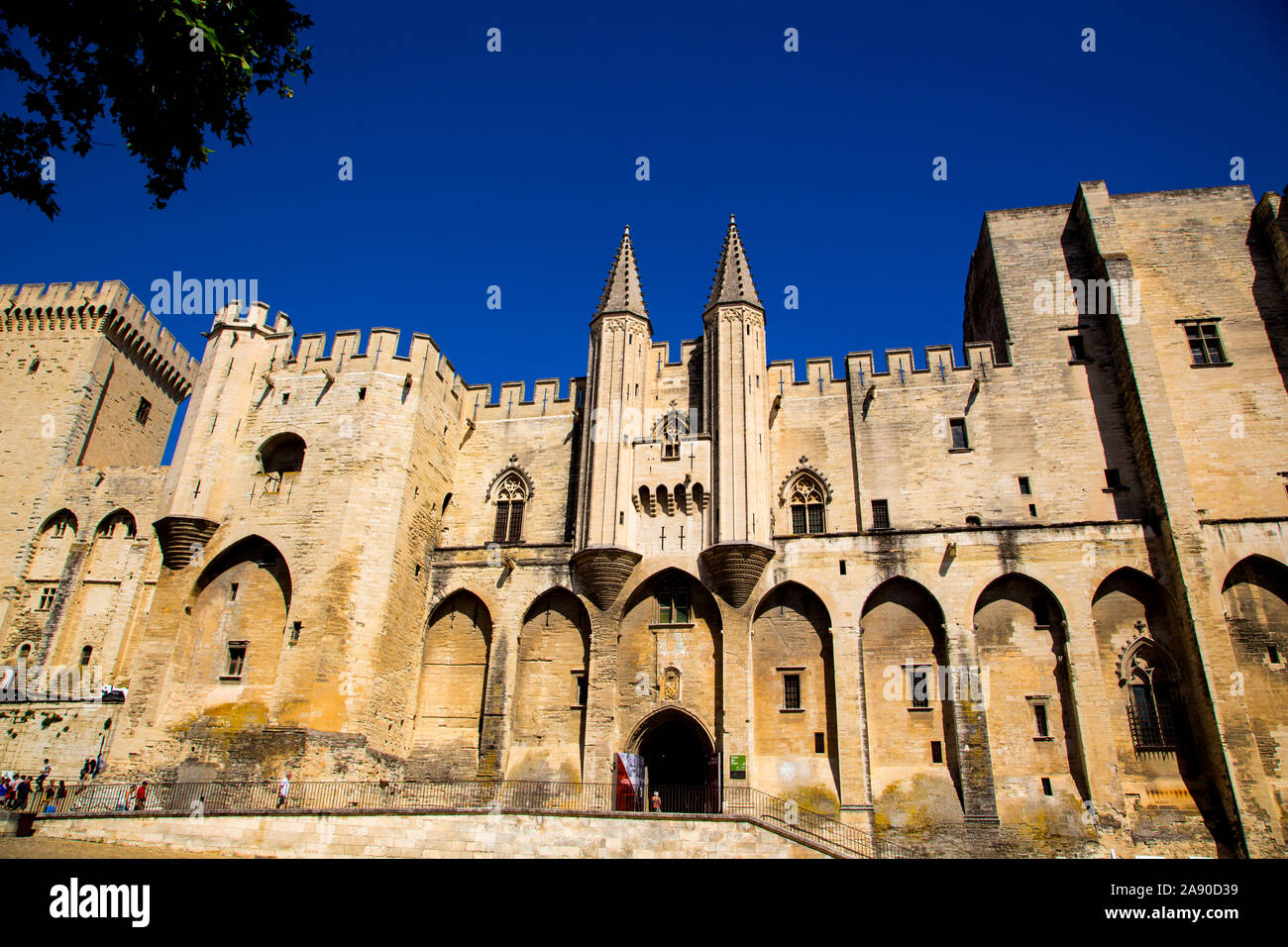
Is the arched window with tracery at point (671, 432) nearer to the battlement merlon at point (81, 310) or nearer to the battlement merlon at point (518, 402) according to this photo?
the battlement merlon at point (518, 402)

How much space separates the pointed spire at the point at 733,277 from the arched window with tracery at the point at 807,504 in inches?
233

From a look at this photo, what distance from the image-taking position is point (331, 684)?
2284cm

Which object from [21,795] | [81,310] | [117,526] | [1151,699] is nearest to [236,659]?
[21,795]

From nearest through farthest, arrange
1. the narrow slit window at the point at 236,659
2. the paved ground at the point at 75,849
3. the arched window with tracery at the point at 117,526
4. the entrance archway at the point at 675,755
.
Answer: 1. the paved ground at the point at 75,849
2. the entrance archway at the point at 675,755
3. the narrow slit window at the point at 236,659
4. the arched window with tracery at the point at 117,526

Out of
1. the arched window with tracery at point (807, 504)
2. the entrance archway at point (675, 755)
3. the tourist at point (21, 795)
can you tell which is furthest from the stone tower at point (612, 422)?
the tourist at point (21, 795)

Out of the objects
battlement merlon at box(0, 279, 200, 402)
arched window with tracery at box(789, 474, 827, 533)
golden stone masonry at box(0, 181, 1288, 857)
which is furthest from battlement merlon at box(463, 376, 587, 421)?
battlement merlon at box(0, 279, 200, 402)

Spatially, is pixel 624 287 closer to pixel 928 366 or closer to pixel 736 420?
pixel 736 420

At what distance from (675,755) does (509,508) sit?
388 inches

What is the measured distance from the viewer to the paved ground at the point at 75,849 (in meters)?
17.5

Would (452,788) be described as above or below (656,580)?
below
